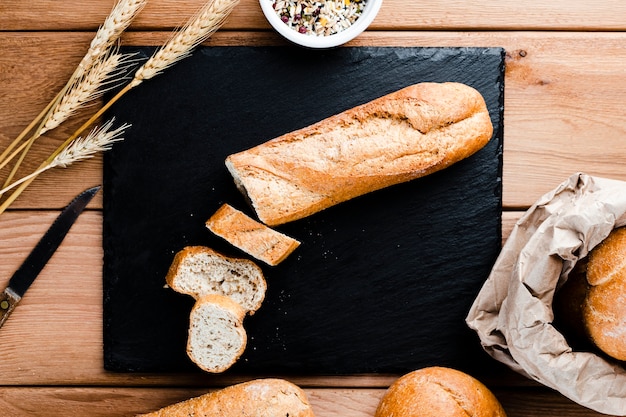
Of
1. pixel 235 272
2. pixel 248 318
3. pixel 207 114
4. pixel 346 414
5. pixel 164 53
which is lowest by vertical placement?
pixel 346 414

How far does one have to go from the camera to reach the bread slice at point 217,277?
170 cm

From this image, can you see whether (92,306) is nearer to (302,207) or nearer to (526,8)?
(302,207)

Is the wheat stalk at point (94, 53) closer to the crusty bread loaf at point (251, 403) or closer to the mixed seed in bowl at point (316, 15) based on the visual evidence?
the mixed seed in bowl at point (316, 15)

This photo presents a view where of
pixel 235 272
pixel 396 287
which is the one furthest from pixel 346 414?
pixel 235 272

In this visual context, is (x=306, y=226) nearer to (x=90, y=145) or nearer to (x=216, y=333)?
(x=216, y=333)

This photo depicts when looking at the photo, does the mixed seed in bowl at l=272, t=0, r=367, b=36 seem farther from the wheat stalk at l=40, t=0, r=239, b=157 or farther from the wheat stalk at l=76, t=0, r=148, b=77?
the wheat stalk at l=76, t=0, r=148, b=77

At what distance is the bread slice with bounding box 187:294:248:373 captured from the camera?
5.47 ft

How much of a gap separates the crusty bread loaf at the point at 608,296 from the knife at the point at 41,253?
123 centimetres

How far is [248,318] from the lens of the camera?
5.75 ft

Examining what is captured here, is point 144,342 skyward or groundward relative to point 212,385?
skyward

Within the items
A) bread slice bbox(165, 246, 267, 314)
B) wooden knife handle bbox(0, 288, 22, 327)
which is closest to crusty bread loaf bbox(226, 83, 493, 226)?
bread slice bbox(165, 246, 267, 314)

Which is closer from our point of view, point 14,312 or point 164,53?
point 164,53

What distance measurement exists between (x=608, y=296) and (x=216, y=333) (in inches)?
36.3

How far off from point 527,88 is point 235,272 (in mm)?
901
